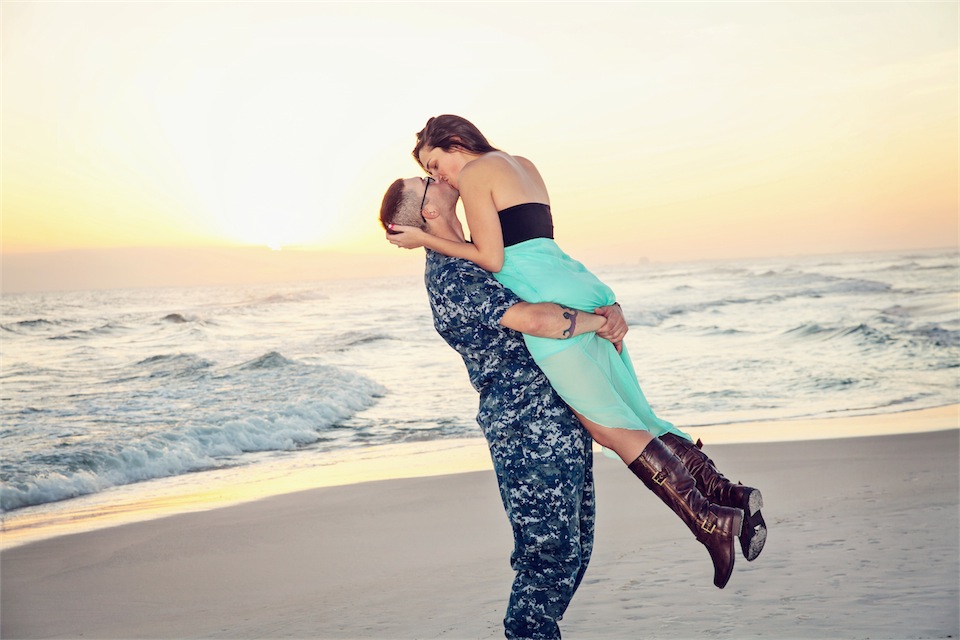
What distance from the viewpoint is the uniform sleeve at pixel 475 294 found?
272 centimetres

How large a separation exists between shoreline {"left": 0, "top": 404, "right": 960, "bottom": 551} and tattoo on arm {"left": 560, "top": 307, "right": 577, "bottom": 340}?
16.3 feet

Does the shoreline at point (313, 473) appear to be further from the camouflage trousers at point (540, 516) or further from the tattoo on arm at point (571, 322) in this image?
the tattoo on arm at point (571, 322)

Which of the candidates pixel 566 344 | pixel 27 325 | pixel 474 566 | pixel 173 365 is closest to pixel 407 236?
pixel 566 344

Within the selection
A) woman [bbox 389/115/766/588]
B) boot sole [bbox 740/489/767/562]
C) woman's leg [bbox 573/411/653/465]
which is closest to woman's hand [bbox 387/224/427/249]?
woman [bbox 389/115/766/588]

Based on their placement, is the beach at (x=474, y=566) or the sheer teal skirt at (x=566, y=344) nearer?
the sheer teal skirt at (x=566, y=344)

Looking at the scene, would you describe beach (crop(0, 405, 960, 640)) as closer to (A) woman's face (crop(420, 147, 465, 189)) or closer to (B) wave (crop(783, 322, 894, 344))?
(A) woman's face (crop(420, 147, 465, 189))

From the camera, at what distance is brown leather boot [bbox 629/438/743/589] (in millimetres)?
2744

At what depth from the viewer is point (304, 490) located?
735 cm

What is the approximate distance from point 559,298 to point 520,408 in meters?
0.38

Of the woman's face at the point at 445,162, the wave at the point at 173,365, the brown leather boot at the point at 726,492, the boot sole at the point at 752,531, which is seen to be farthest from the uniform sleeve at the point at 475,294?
the wave at the point at 173,365

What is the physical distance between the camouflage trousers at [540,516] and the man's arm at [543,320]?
1.00 feet

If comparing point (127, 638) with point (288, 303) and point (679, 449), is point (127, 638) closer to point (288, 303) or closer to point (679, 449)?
point (679, 449)

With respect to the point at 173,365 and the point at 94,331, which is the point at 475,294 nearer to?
the point at 173,365

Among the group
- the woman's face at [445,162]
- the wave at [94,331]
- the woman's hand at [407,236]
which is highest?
the woman's face at [445,162]
